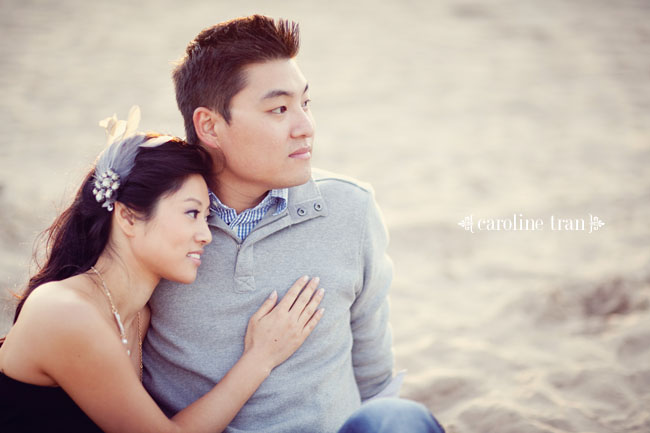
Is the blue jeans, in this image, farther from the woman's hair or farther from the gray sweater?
the woman's hair

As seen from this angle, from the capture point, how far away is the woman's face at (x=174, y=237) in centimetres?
206

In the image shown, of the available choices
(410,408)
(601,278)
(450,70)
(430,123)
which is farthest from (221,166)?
(450,70)

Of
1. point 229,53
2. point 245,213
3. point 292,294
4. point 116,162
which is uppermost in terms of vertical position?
point 229,53

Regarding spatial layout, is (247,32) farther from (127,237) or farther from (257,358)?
(257,358)

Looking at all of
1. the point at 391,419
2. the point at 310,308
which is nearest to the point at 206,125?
the point at 310,308

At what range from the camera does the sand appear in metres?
3.52

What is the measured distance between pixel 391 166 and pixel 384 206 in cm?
89

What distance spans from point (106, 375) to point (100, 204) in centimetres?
58

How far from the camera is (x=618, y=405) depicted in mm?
3146

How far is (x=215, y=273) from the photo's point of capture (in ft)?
7.25

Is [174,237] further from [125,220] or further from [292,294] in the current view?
[292,294]

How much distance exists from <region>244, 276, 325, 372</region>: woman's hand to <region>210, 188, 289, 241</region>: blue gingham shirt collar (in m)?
0.28

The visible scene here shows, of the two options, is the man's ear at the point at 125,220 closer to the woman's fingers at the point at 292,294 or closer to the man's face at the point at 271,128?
the man's face at the point at 271,128

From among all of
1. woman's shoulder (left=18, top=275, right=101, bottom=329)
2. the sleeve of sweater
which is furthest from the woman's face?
the sleeve of sweater
